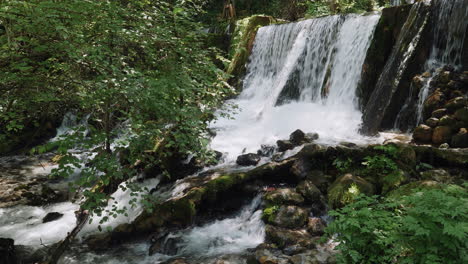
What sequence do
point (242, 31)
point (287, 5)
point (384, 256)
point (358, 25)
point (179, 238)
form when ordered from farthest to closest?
1. point (287, 5)
2. point (242, 31)
3. point (358, 25)
4. point (179, 238)
5. point (384, 256)

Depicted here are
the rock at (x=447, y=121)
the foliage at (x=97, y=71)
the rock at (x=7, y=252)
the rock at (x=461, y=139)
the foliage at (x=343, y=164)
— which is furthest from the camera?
the rock at (x=447, y=121)

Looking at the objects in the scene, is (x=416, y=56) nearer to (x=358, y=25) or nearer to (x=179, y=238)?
(x=358, y=25)

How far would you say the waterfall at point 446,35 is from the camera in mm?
8117

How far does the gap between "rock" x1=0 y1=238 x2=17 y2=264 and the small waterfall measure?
8.16 meters

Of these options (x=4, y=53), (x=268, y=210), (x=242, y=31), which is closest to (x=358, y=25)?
(x=242, y=31)

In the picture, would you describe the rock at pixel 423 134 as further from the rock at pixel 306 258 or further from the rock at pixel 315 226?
the rock at pixel 306 258

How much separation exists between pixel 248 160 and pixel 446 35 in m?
6.33

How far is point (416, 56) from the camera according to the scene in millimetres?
8562

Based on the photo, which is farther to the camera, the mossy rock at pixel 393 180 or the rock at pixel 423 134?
the rock at pixel 423 134

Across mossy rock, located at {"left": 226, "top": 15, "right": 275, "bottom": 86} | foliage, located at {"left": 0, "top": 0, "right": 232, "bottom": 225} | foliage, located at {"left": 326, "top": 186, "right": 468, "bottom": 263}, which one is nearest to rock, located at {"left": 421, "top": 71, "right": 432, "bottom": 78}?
foliage, located at {"left": 326, "top": 186, "right": 468, "bottom": 263}

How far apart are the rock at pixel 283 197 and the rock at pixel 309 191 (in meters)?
0.10

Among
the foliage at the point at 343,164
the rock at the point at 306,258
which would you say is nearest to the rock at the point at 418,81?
the foliage at the point at 343,164

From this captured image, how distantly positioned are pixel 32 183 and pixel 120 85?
24.7 ft

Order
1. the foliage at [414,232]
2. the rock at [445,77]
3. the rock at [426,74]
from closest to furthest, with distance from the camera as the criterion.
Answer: the foliage at [414,232], the rock at [445,77], the rock at [426,74]
